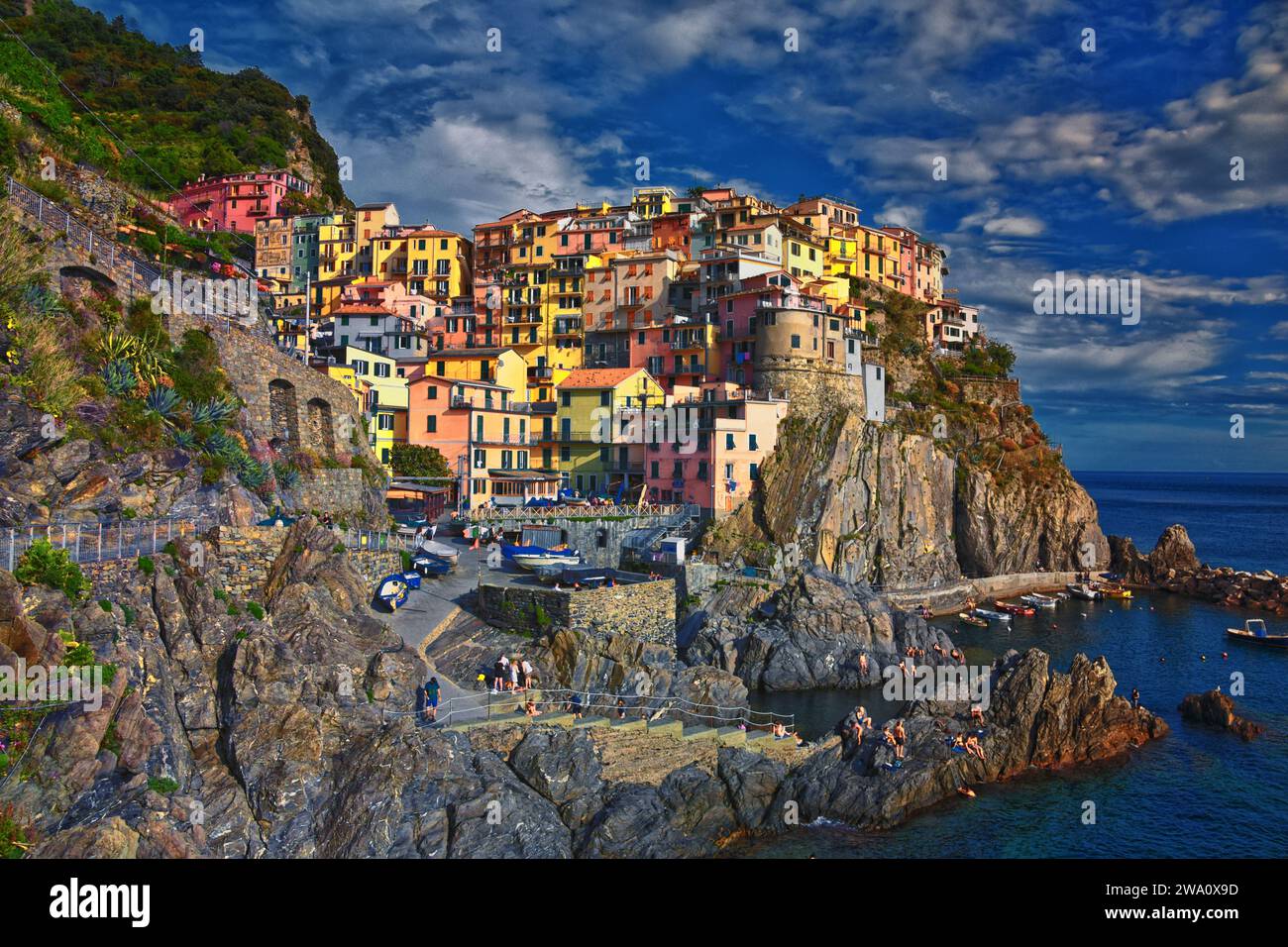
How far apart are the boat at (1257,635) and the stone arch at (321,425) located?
182ft

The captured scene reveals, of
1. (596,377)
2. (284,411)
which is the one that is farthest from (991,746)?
(596,377)

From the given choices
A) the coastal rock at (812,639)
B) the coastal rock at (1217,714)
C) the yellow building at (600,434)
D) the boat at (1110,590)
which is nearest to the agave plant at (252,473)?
the coastal rock at (812,639)

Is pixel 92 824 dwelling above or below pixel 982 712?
above

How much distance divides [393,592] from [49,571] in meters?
14.5

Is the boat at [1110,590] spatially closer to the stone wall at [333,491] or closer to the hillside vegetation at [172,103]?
the stone wall at [333,491]

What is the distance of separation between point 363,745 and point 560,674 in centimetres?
1012

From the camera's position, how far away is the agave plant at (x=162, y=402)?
99.2 ft

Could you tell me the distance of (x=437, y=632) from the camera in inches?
1293

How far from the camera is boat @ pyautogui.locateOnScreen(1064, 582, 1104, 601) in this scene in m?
69.2

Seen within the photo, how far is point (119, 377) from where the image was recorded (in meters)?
29.8

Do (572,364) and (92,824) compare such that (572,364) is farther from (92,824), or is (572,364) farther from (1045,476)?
(92,824)

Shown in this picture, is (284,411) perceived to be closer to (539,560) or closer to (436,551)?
(436,551)
